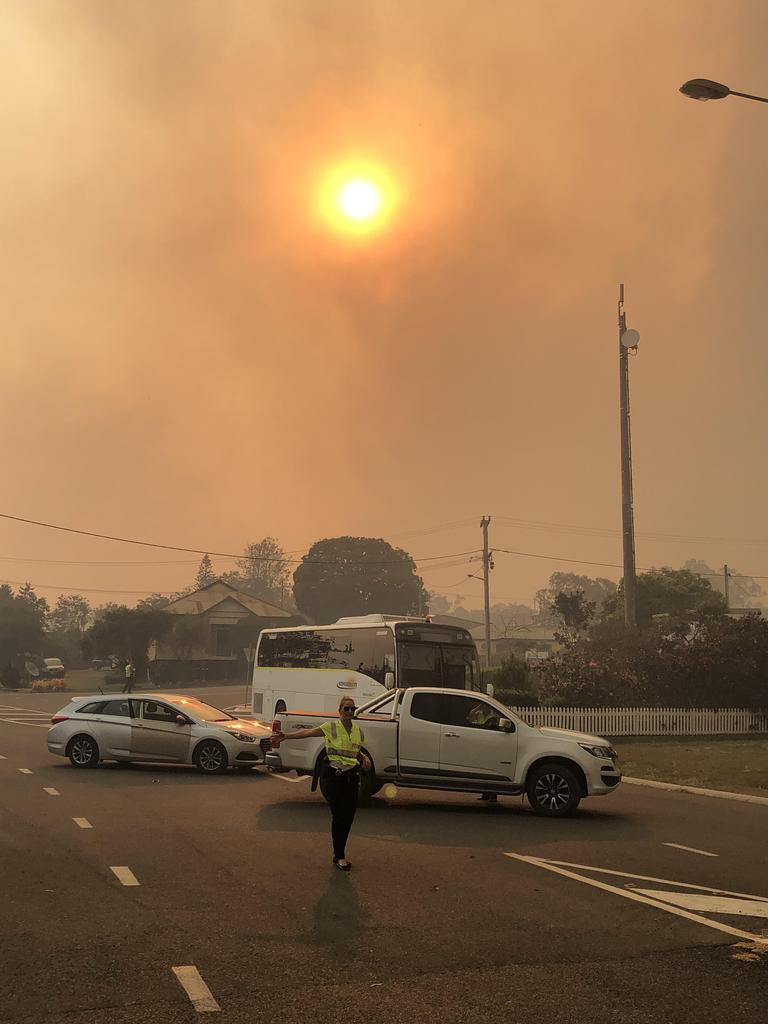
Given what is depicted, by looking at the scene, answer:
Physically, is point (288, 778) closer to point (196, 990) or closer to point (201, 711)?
point (201, 711)

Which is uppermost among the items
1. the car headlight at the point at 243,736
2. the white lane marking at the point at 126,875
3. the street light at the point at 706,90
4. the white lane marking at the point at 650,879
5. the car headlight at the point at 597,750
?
the street light at the point at 706,90

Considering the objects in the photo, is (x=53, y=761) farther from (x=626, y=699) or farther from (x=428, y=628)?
(x=626, y=699)

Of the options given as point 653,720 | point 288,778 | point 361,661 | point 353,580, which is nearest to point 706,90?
point 288,778

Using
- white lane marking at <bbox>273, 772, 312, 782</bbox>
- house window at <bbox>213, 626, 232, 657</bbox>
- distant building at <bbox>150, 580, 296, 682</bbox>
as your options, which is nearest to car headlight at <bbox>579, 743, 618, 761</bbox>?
white lane marking at <bbox>273, 772, 312, 782</bbox>

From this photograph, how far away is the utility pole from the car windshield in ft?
65.8

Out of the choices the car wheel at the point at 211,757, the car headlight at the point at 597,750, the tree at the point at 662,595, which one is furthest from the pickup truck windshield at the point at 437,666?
the tree at the point at 662,595

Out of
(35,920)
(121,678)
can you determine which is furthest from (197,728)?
(121,678)

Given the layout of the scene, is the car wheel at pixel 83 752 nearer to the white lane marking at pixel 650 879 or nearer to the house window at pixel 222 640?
the white lane marking at pixel 650 879

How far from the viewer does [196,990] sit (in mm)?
6188

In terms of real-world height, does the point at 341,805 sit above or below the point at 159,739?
above

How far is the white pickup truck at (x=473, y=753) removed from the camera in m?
15.0

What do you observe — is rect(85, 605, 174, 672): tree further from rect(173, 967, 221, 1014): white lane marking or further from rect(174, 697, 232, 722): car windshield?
rect(173, 967, 221, 1014): white lane marking

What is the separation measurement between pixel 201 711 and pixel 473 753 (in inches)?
294

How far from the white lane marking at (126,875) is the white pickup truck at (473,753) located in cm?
517
